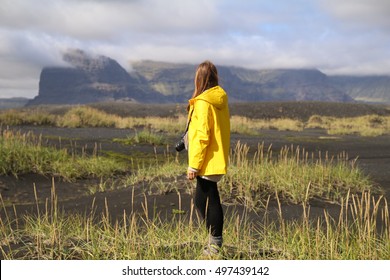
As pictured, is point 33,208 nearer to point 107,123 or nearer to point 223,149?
point 223,149

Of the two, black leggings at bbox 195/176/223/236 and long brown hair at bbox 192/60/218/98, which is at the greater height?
long brown hair at bbox 192/60/218/98

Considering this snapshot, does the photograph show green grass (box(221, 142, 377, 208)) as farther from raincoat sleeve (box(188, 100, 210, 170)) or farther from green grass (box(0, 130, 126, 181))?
green grass (box(0, 130, 126, 181))

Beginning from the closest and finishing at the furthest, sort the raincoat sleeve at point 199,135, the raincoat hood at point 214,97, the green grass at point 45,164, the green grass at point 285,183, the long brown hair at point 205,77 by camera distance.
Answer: the raincoat sleeve at point 199,135
the raincoat hood at point 214,97
the long brown hair at point 205,77
the green grass at point 285,183
the green grass at point 45,164

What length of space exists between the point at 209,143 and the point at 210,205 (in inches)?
23.5

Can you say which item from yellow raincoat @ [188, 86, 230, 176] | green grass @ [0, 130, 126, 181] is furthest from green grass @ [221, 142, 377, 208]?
green grass @ [0, 130, 126, 181]

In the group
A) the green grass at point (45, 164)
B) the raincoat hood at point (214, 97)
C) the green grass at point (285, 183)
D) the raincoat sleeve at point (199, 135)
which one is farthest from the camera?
the green grass at point (45, 164)

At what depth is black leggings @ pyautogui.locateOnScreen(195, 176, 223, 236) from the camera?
4.26 metres

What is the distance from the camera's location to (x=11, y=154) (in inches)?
399

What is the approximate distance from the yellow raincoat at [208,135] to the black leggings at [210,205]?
0.18 meters

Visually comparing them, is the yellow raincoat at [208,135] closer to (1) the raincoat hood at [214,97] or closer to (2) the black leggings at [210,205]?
(1) the raincoat hood at [214,97]

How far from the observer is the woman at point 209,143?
416 cm

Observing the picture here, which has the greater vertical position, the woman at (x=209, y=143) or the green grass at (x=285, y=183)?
the woman at (x=209, y=143)

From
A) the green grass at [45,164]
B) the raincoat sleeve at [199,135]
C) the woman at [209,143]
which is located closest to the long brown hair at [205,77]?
the woman at [209,143]

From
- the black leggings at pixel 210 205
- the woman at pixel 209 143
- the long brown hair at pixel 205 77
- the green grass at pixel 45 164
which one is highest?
the long brown hair at pixel 205 77
